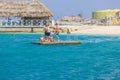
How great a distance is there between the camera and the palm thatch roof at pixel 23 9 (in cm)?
6550

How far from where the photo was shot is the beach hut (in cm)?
6556

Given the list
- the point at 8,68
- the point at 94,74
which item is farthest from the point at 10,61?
the point at 94,74

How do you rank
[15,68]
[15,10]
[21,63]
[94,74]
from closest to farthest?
[94,74]
[15,68]
[21,63]
[15,10]

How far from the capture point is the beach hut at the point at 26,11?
215 feet

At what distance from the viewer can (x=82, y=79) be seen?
16.9 metres

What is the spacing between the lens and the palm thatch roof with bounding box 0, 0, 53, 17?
65.5m

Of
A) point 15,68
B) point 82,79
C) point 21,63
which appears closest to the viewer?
point 82,79

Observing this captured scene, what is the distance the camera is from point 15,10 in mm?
65812

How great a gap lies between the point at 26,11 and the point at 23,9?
819 mm

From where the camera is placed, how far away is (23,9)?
218 feet

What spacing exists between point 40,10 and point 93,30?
1068 cm

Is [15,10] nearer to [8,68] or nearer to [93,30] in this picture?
[93,30]

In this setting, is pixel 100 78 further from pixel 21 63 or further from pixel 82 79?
pixel 21 63

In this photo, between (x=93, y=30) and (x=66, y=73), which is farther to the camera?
(x=93, y=30)
